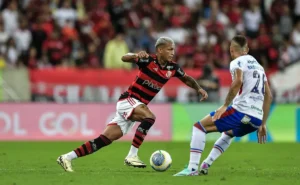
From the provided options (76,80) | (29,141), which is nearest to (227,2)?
(76,80)

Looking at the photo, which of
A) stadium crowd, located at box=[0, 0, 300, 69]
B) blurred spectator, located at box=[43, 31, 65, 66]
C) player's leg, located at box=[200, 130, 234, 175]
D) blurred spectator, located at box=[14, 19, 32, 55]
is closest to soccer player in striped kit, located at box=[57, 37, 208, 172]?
player's leg, located at box=[200, 130, 234, 175]

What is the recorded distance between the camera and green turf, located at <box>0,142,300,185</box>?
10.8 m

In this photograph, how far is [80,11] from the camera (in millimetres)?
24875

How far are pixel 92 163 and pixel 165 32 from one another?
11232 mm

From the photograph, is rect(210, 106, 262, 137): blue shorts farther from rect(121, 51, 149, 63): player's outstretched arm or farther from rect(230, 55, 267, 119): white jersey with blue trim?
rect(121, 51, 149, 63): player's outstretched arm

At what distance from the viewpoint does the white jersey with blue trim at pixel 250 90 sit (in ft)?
36.6

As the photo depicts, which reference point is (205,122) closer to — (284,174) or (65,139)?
(284,174)

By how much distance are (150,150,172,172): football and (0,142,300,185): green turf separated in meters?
0.10

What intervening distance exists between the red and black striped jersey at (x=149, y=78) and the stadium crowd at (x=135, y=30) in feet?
33.5

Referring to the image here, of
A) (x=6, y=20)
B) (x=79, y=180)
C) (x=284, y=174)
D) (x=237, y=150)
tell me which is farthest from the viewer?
(x=6, y=20)

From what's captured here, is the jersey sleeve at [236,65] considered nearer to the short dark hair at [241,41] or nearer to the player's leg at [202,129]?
the short dark hair at [241,41]

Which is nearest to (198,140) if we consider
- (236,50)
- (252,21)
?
(236,50)

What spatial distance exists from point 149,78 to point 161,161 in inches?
54.5

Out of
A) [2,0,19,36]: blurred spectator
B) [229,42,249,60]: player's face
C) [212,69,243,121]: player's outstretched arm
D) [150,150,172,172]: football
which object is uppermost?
[2,0,19,36]: blurred spectator
